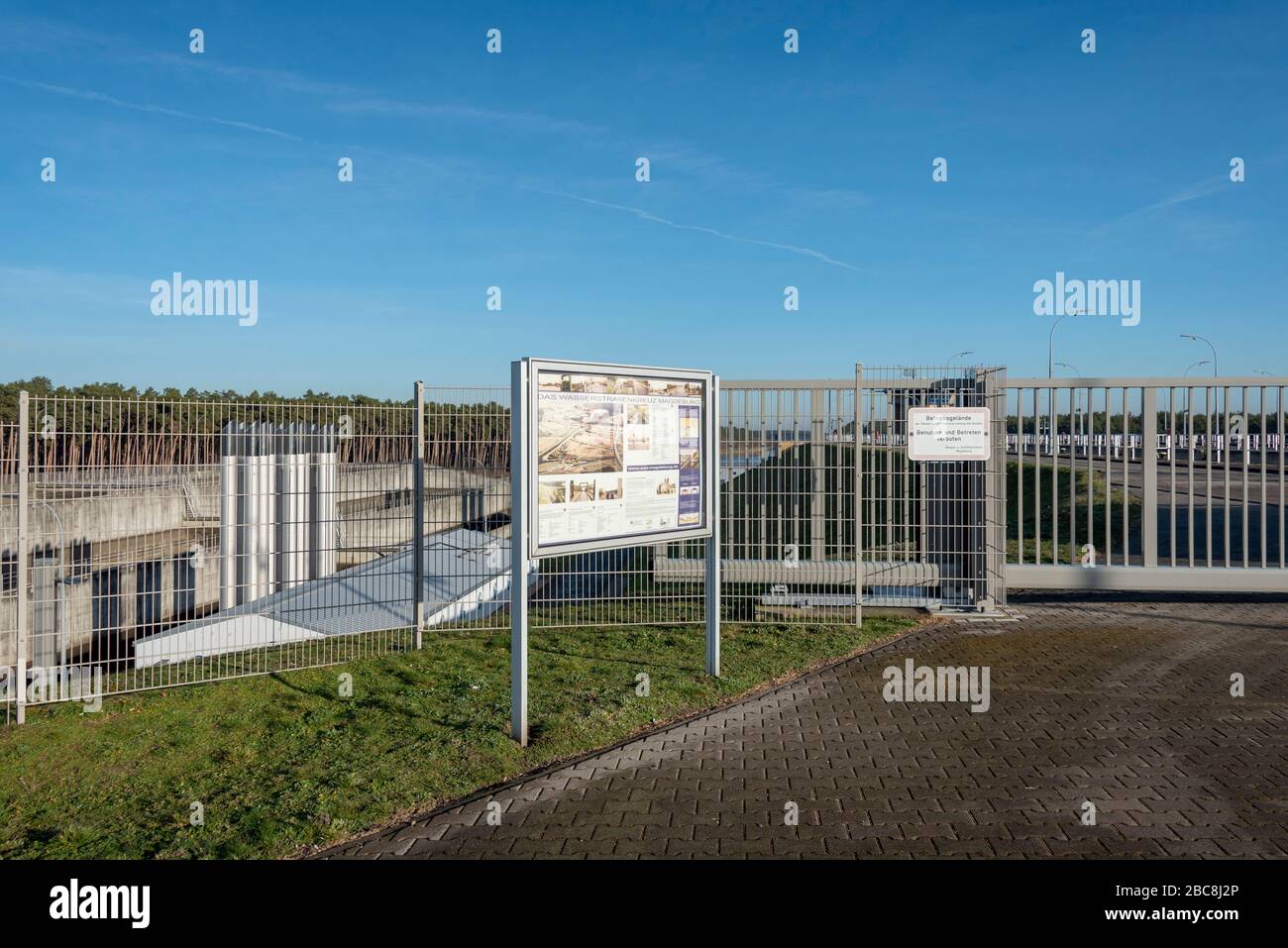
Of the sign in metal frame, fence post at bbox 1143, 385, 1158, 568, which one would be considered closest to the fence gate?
fence post at bbox 1143, 385, 1158, 568

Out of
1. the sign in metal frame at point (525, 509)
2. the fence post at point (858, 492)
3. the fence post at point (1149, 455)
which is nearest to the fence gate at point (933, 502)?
the fence post at point (858, 492)

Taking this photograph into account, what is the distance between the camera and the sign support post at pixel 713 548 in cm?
806

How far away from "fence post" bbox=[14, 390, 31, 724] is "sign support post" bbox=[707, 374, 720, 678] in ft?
18.3

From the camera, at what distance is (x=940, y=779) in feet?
18.5

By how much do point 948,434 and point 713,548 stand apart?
3.96m

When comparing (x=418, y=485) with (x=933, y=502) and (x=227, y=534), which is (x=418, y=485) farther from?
(x=933, y=502)

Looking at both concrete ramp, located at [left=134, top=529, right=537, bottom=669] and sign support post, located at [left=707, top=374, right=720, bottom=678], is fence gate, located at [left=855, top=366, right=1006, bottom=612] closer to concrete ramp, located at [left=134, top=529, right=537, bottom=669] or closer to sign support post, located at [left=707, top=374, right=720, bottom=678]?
sign support post, located at [left=707, top=374, right=720, bottom=678]

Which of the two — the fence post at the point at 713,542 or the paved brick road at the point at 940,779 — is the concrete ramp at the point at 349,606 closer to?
the fence post at the point at 713,542

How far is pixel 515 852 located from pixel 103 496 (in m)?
5.64

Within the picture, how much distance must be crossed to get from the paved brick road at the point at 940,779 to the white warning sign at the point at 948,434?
2718mm

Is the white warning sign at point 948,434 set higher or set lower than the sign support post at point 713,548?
higher

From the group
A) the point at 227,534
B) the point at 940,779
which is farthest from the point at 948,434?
the point at 227,534

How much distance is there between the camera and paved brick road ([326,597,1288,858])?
471 centimetres
